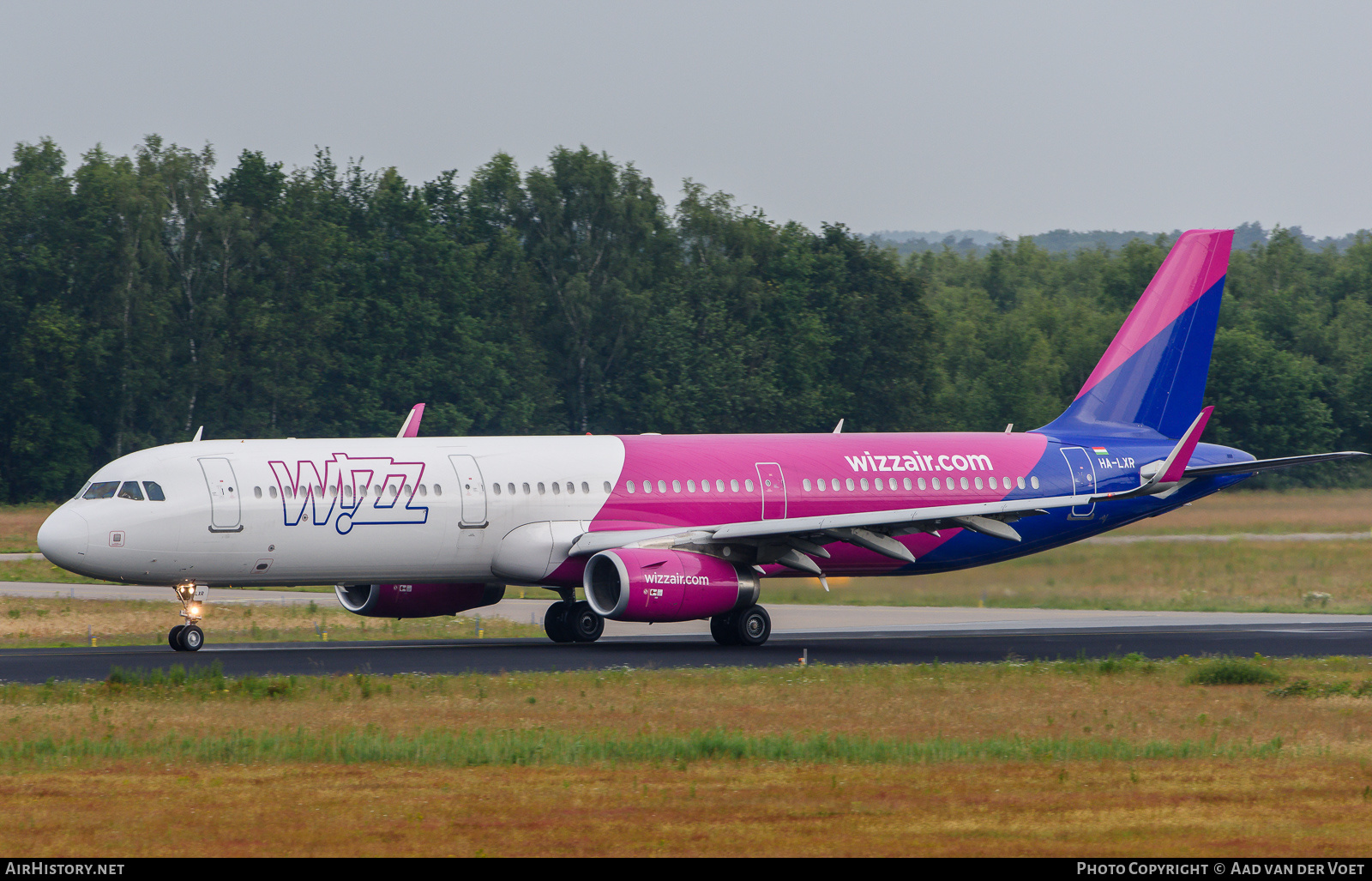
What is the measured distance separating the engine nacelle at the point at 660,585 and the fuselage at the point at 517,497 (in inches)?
52.9

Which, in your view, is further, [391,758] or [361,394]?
[361,394]

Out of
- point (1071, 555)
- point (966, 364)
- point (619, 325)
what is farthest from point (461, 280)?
point (1071, 555)

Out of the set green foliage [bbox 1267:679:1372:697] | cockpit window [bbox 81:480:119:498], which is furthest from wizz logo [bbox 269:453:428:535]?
green foliage [bbox 1267:679:1372:697]

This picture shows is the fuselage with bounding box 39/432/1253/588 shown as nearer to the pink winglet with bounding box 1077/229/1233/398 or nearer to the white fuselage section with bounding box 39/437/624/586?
the white fuselage section with bounding box 39/437/624/586

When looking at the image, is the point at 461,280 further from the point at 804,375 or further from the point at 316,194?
the point at 804,375

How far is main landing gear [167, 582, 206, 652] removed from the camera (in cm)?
2850

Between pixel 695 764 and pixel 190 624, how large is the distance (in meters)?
14.0

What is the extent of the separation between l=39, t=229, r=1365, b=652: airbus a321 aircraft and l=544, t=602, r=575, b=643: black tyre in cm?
5

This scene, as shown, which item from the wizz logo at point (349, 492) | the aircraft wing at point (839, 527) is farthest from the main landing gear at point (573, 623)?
the wizz logo at point (349, 492)

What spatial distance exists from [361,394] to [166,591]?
32.3 m

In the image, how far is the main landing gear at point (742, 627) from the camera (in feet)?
102

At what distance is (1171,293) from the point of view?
3791cm

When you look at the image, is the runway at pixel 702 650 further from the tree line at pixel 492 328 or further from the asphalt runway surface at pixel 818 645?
the tree line at pixel 492 328

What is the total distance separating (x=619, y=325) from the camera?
8600 cm
